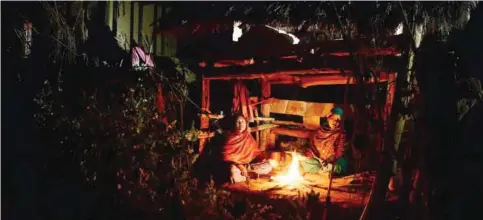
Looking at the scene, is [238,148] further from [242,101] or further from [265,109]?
[265,109]

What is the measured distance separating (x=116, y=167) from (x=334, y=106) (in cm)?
493

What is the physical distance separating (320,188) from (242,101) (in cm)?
277

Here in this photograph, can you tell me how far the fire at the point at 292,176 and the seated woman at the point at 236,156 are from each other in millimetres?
390

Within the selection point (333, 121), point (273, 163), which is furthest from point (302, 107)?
point (273, 163)

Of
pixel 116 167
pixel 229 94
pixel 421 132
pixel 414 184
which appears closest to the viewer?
pixel 421 132

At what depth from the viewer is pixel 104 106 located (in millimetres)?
7277

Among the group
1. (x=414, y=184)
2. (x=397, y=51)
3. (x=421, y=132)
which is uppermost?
(x=397, y=51)

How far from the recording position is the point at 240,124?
941cm

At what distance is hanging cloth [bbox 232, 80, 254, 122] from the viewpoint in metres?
9.84

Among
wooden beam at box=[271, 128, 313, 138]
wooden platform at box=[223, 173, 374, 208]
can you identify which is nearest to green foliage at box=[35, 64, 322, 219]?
wooden platform at box=[223, 173, 374, 208]

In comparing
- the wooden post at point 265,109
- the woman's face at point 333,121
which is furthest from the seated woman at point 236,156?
the woman's face at point 333,121

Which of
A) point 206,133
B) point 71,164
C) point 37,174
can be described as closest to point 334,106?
point 206,133

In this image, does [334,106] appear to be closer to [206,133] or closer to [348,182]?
[348,182]

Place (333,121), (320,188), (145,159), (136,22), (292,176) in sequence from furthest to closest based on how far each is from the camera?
(136,22)
(333,121)
(292,176)
(320,188)
(145,159)
